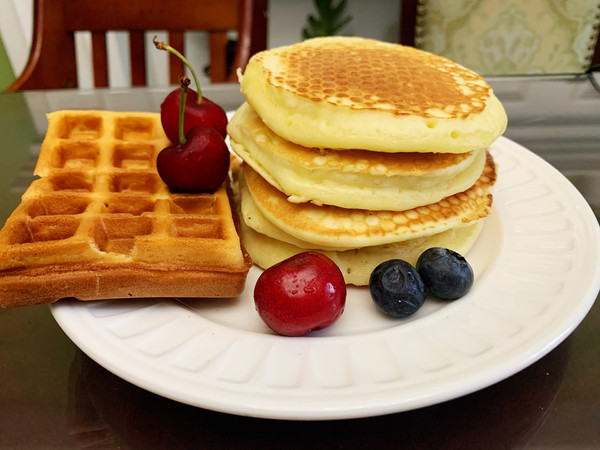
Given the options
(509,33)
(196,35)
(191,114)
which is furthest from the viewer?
(196,35)

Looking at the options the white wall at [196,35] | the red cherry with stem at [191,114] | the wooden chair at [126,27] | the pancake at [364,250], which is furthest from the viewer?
the white wall at [196,35]

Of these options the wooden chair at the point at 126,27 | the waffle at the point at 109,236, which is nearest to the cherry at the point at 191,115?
the waffle at the point at 109,236

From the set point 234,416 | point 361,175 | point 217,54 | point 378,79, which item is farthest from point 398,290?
point 217,54

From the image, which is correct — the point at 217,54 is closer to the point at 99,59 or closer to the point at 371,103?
the point at 99,59

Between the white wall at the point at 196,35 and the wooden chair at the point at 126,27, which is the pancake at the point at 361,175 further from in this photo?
the white wall at the point at 196,35

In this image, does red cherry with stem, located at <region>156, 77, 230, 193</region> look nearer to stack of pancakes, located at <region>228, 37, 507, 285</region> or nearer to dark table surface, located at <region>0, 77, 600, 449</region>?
stack of pancakes, located at <region>228, 37, 507, 285</region>

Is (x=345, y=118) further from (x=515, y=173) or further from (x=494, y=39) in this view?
(x=494, y=39)

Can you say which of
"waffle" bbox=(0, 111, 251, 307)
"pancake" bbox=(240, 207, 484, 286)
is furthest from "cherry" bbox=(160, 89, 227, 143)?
"pancake" bbox=(240, 207, 484, 286)
